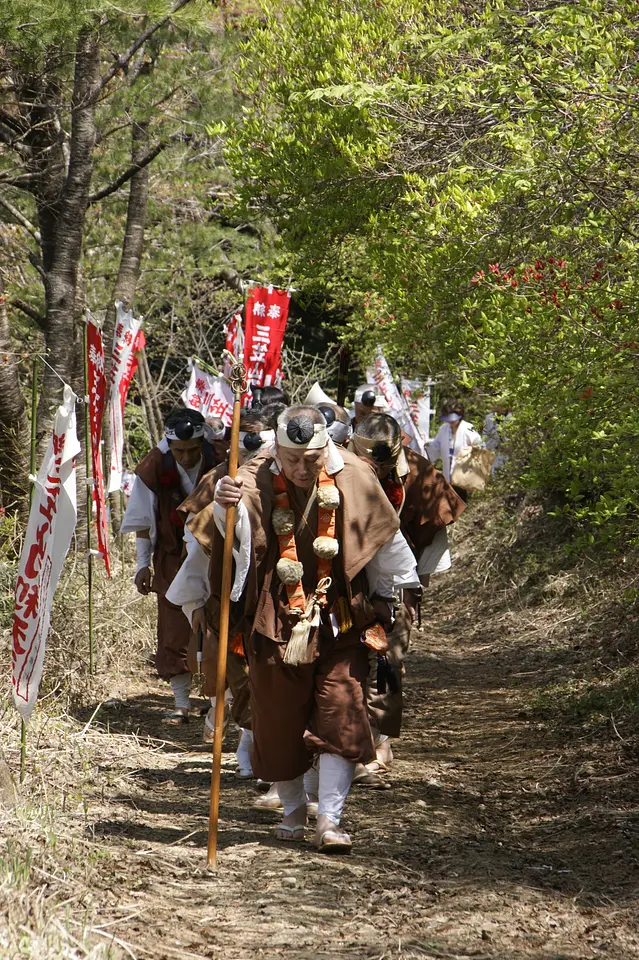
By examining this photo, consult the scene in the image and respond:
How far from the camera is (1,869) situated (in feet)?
13.1

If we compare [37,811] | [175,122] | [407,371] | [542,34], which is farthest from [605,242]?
[407,371]

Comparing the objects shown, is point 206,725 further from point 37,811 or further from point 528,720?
point 37,811

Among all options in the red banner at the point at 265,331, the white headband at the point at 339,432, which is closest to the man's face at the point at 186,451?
the white headband at the point at 339,432

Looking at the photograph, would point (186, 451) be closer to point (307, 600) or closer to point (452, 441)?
point (307, 600)

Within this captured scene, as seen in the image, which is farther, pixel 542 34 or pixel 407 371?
pixel 407 371

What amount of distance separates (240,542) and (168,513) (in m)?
2.83

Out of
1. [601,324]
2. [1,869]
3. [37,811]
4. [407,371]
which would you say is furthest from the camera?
[407,371]

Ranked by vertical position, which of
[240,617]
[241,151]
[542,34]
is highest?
[241,151]

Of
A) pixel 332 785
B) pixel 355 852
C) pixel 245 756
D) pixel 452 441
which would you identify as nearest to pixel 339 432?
pixel 245 756

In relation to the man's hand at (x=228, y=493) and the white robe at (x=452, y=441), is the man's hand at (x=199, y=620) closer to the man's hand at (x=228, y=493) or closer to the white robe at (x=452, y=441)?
the man's hand at (x=228, y=493)

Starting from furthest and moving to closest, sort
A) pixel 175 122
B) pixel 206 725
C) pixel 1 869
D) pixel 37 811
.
Result: pixel 175 122 < pixel 206 725 < pixel 37 811 < pixel 1 869

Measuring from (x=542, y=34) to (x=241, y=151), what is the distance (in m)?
4.25

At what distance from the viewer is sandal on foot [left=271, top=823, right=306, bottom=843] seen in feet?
17.8

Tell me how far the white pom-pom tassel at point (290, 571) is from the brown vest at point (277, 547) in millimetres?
96
